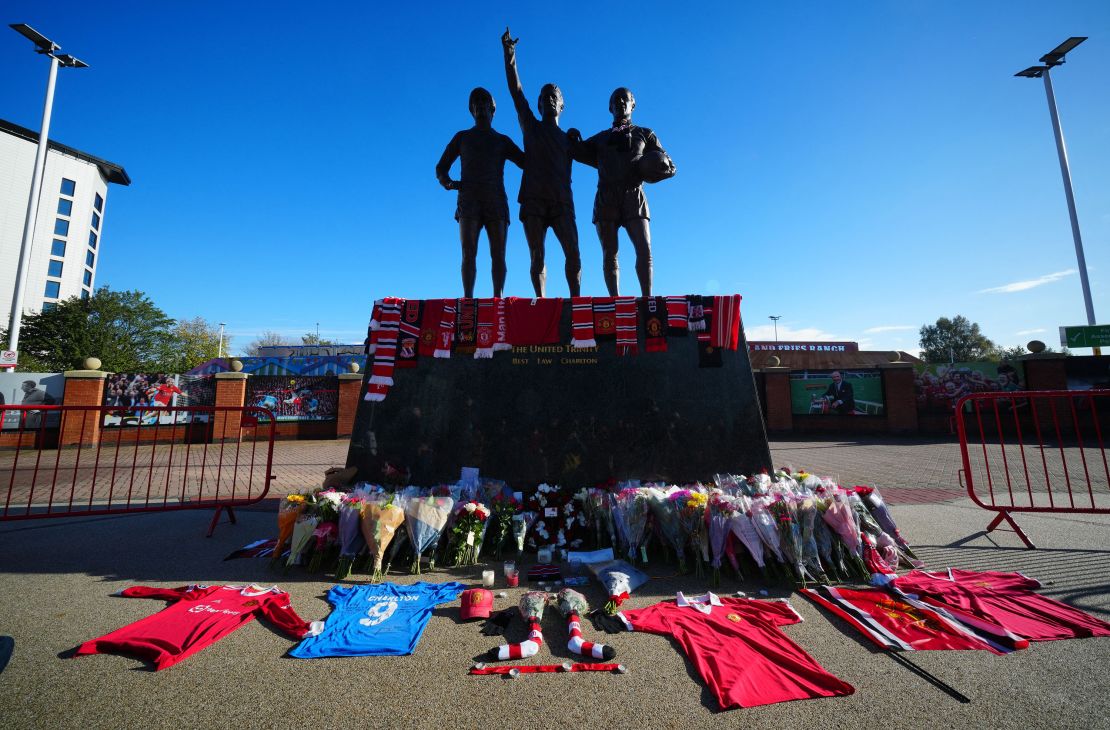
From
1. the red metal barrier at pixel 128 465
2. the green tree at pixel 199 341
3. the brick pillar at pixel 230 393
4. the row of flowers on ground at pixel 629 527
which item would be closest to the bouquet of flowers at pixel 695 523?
the row of flowers on ground at pixel 629 527

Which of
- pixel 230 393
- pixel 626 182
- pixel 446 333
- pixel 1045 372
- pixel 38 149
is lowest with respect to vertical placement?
pixel 446 333

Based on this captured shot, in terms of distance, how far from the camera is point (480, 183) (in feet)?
18.4

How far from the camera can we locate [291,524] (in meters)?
3.79

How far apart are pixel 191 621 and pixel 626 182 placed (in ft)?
18.0

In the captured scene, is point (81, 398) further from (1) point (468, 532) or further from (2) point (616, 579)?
(2) point (616, 579)

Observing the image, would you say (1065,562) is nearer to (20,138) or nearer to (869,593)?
(869,593)

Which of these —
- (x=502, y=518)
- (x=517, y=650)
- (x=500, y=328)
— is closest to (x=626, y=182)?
(x=500, y=328)

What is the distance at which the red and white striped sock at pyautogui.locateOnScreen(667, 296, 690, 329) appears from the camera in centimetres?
491

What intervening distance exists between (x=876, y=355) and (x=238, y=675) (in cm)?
4729

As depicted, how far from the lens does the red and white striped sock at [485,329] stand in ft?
15.9

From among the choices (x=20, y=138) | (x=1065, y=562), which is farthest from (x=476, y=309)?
(x=20, y=138)

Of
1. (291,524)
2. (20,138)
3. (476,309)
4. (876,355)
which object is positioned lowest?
(291,524)

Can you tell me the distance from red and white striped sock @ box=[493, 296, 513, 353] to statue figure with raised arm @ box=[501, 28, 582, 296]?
92 cm

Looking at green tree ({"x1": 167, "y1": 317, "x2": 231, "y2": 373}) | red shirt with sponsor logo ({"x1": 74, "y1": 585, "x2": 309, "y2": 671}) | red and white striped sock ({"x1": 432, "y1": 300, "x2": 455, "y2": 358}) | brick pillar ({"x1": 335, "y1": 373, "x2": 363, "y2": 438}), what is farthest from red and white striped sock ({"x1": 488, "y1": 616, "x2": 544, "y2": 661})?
green tree ({"x1": 167, "y1": 317, "x2": 231, "y2": 373})
